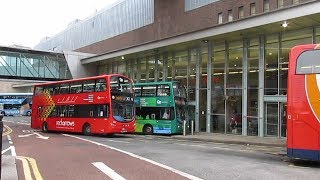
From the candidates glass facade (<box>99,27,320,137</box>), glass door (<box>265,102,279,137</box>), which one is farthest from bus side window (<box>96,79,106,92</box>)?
glass door (<box>265,102,279,137</box>)

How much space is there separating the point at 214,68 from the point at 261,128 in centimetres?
694

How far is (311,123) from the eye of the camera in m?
12.9

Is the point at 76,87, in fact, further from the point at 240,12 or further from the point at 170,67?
the point at 240,12

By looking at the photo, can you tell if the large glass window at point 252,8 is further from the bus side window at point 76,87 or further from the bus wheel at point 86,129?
the bus wheel at point 86,129

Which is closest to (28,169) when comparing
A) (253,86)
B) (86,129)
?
(86,129)

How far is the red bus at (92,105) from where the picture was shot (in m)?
27.5

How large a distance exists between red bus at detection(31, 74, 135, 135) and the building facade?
723cm

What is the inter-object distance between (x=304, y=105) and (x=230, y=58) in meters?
18.8

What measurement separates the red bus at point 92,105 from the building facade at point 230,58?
723 centimetres

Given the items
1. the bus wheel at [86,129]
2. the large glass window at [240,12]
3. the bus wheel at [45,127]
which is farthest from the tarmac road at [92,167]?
the large glass window at [240,12]

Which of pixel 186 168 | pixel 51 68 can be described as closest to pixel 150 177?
pixel 186 168

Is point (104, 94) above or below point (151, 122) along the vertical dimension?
above

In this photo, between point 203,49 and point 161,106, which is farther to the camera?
point 203,49

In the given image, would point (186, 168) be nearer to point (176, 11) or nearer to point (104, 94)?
point (104, 94)
